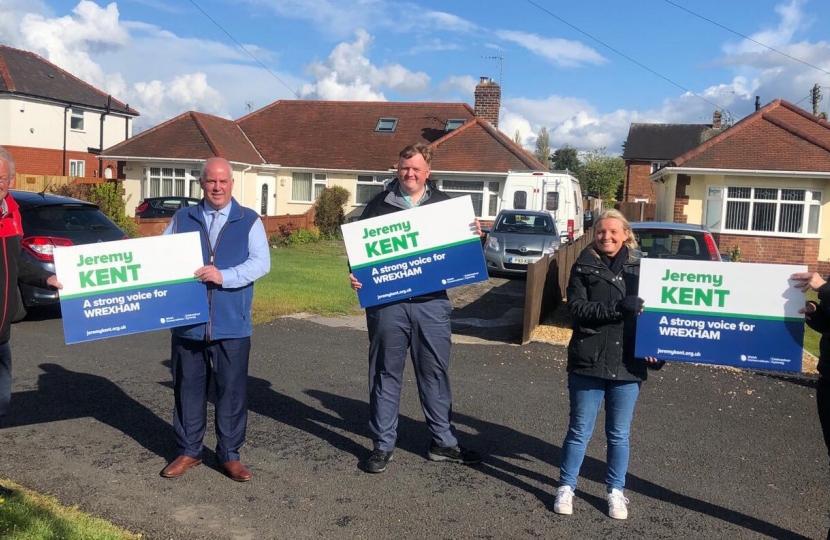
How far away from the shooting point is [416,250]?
494 centimetres

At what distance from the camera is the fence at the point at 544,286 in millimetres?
9172

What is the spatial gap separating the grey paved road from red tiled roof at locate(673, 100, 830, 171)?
15.0 meters

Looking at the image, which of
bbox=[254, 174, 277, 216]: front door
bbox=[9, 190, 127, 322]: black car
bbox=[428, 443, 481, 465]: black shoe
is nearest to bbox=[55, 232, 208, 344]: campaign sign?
bbox=[428, 443, 481, 465]: black shoe

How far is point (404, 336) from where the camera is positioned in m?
4.95

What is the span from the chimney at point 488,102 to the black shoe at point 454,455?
93.4ft

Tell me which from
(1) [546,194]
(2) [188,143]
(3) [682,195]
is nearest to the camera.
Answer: (1) [546,194]

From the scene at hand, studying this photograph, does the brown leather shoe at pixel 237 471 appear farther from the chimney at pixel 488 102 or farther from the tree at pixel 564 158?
the tree at pixel 564 158

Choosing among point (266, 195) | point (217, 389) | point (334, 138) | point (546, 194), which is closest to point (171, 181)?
point (266, 195)

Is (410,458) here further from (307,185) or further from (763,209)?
(307,185)

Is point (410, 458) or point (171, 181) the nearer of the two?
point (410, 458)

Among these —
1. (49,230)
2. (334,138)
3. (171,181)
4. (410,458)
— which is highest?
(334,138)

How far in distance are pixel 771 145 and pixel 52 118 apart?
3198 centimetres

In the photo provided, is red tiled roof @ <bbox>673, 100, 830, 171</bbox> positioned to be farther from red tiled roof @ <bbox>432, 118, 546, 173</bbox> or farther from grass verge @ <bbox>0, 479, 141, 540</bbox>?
grass verge @ <bbox>0, 479, 141, 540</bbox>

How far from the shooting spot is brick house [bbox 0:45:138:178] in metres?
34.7
